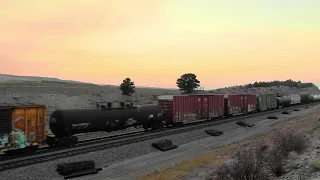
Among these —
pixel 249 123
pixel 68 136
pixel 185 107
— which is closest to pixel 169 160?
pixel 68 136

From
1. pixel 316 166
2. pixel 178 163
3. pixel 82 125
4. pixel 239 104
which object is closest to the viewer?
pixel 316 166

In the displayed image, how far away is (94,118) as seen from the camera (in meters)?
23.1

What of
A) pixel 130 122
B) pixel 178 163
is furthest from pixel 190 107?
pixel 178 163

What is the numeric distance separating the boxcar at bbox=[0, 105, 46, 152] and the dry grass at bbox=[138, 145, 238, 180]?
8740 mm

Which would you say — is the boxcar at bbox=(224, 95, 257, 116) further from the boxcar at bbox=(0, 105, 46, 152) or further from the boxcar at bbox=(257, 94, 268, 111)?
the boxcar at bbox=(0, 105, 46, 152)

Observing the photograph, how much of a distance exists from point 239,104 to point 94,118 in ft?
98.4

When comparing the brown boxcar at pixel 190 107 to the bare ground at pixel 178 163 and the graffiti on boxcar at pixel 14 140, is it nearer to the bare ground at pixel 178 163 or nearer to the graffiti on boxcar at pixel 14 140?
the bare ground at pixel 178 163

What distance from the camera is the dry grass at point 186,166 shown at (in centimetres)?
1505

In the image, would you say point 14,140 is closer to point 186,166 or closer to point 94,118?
point 94,118

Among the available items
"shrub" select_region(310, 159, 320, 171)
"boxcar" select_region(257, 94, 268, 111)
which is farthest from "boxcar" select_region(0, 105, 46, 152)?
"boxcar" select_region(257, 94, 268, 111)

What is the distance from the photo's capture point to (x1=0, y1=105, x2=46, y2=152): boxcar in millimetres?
17594

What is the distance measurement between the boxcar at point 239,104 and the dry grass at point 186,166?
22.4 meters

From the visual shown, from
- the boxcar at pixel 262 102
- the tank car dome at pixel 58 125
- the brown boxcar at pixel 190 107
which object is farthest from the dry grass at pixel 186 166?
the boxcar at pixel 262 102

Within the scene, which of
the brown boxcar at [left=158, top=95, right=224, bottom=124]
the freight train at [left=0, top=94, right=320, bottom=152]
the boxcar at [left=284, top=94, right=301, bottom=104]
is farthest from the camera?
the boxcar at [left=284, top=94, right=301, bottom=104]
